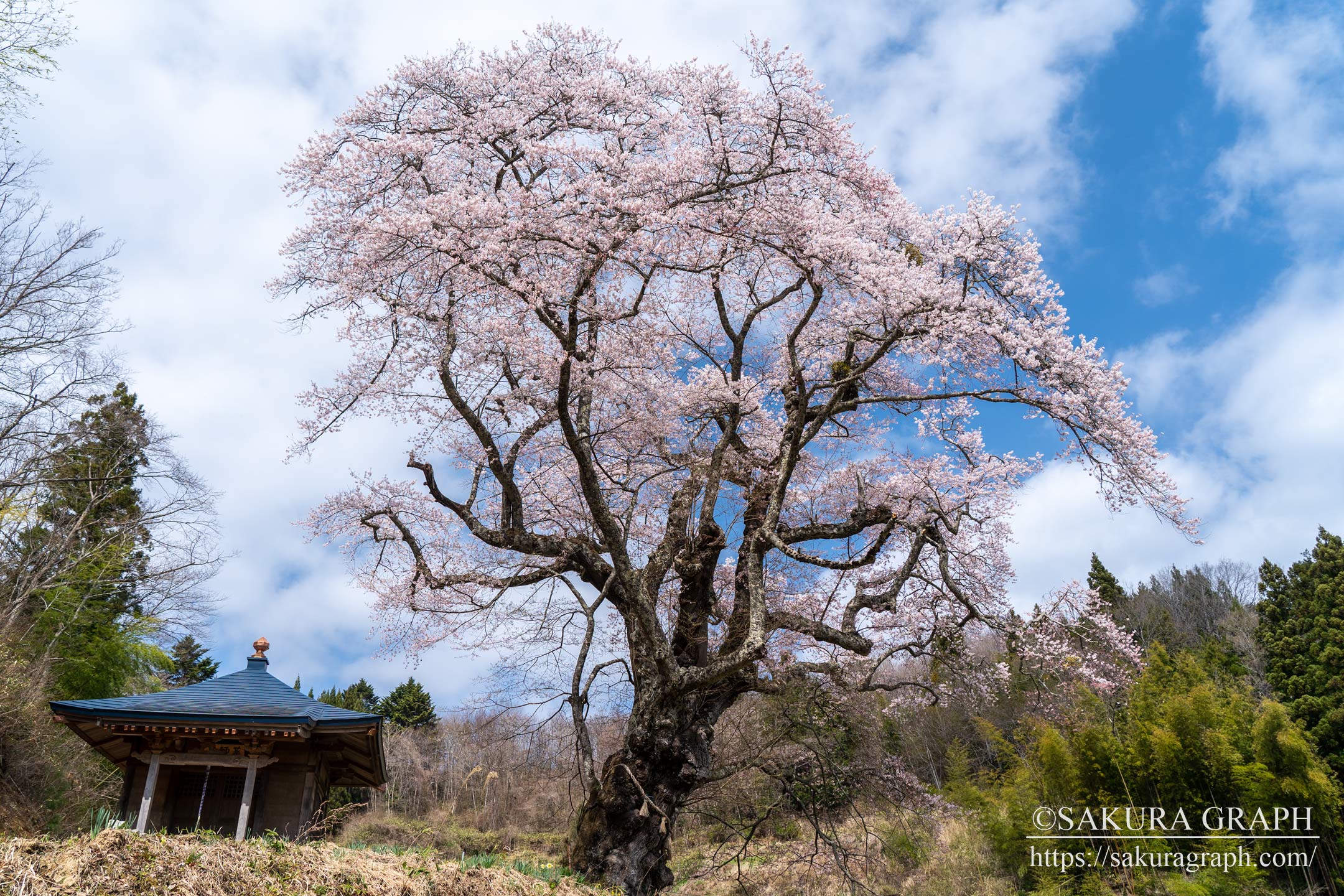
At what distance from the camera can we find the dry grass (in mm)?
3654

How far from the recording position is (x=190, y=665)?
29531 millimetres

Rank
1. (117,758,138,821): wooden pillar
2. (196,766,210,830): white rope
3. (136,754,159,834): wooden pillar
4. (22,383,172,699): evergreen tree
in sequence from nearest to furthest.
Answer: (136,754,159,834): wooden pillar < (117,758,138,821): wooden pillar < (196,766,210,830): white rope < (22,383,172,699): evergreen tree

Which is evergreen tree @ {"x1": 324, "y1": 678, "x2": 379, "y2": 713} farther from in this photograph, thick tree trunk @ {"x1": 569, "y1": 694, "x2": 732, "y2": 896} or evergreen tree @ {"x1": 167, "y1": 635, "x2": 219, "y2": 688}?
thick tree trunk @ {"x1": 569, "y1": 694, "x2": 732, "y2": 896}

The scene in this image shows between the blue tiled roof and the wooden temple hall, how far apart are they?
1cm

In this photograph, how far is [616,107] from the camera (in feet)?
25.8

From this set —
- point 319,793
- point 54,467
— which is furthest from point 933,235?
point 54,467

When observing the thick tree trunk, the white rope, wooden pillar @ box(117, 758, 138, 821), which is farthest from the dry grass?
wooden pillar @ box(117, 758, 138, 821)

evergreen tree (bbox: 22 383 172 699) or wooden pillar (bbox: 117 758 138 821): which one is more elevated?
evergreen tree (bbox: 22 383 172 699)

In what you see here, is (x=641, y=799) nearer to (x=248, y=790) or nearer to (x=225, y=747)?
(x=248, y=790)

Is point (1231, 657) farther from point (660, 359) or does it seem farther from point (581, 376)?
point (581, 376)

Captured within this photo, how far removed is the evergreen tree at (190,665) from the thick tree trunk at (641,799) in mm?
26413

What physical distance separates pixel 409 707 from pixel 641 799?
24638mm

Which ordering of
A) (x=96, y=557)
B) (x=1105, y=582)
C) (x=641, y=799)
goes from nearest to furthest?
1. (x=641, y=799)
2. (x=96, y=557)
3. (x=1105, y=582)

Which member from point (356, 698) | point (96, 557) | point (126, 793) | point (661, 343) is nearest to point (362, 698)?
point (356, 698)
